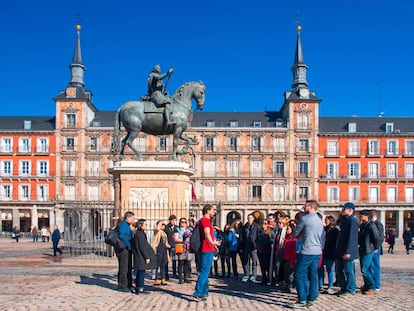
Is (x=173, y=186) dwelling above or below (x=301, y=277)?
above

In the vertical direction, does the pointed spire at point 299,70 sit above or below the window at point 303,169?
above

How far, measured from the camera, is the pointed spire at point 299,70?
63.4m

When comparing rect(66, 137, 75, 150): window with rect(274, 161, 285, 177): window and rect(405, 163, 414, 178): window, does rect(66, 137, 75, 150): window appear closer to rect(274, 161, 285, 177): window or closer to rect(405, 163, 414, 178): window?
rect(274, 161, 285, 177): window

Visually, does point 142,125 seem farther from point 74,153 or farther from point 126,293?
point 74,153

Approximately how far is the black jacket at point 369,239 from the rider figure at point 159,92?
23.0 feet

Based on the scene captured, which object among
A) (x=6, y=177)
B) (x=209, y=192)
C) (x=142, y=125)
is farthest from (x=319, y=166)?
(x=142, y=125)

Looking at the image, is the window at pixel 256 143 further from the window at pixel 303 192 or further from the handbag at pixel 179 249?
the handbag at pixel 179 249

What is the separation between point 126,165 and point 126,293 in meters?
5.76

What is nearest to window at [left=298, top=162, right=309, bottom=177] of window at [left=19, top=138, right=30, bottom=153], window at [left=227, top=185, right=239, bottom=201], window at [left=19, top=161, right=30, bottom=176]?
window at [left=227, top=185, right=239, bottom=201]

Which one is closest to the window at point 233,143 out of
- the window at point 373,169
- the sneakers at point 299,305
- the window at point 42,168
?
the window at point 373,169

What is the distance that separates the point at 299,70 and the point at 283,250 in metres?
55.5

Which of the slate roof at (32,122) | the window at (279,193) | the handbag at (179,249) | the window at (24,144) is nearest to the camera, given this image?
the handbag at (179,249)

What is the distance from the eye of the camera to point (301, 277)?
328 inches

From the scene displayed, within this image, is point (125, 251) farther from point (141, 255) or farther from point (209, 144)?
point (209, 144)
